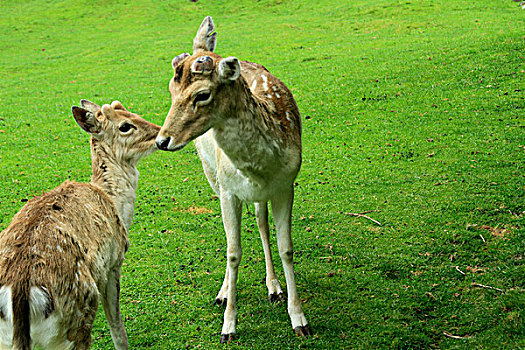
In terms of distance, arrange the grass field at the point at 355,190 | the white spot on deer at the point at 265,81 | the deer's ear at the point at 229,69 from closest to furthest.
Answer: the deer's ear at the point at 229,69 → the grass field at the point at 355,190 → the white spot on deer at the point at 265,81

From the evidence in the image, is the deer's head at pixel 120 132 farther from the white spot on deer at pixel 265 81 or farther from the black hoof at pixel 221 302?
the black hoof at pixel 221 302

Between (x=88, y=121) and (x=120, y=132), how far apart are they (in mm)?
338

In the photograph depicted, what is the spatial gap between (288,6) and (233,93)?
26508 millimetres

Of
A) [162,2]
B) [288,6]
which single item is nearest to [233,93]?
[288,6]

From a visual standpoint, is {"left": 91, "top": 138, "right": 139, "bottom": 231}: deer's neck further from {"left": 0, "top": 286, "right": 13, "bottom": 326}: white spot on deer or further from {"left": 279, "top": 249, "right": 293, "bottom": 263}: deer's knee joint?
{"left": 0, "top": 286, "right": 13, "bottom": 326}: white spot on deer

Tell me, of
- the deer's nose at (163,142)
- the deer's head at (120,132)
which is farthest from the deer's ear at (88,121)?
the deer's nose at (163,142)

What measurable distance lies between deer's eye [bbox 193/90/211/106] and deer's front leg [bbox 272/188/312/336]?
1.49 metres

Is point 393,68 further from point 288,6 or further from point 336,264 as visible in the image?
point 288,6

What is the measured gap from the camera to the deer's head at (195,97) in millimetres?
4039

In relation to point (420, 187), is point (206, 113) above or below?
above

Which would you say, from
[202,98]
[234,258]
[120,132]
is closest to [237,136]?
[202,98]

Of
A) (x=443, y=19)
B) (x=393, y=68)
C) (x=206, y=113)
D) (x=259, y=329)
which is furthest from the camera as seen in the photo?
(x=443, y=19)

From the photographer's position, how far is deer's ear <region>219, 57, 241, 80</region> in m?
4.09

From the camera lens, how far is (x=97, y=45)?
24297 millimetres
